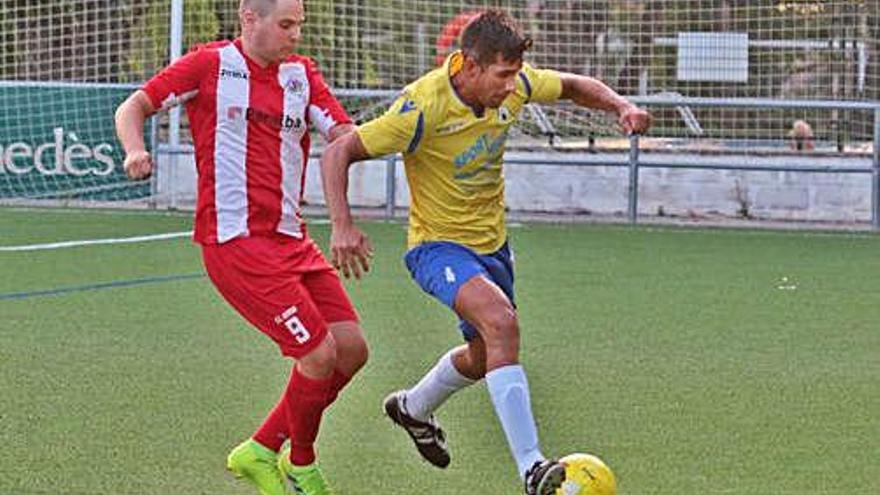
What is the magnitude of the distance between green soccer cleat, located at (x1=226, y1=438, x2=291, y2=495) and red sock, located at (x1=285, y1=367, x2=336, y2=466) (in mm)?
93

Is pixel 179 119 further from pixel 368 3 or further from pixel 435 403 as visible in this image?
pixel 435 403

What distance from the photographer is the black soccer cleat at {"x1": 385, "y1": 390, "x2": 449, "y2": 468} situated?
23.8 ft

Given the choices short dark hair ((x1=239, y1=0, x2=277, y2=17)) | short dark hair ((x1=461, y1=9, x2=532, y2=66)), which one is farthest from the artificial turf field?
short dark hair ((x1=239, y1=0, x2=277, y2=17))

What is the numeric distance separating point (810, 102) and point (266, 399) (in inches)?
461

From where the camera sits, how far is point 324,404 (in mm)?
6773

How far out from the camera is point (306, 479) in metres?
6.73

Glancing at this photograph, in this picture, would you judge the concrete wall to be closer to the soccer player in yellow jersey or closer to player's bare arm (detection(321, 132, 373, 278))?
the soccer player in yellow jersey

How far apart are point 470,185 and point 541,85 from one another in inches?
20.7

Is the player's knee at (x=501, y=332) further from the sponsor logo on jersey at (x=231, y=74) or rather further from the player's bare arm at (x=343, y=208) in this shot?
the sponsor logo on jersey at (x=231, y=74)

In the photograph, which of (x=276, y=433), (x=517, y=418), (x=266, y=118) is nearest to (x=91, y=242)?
(x=276, y=433)

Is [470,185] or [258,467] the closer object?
[258,467]

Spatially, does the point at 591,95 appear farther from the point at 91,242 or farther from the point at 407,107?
the point at 91,242

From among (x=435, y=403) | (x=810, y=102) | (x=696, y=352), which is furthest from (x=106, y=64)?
(x=435, y=403)

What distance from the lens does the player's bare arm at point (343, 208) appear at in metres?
6.54
